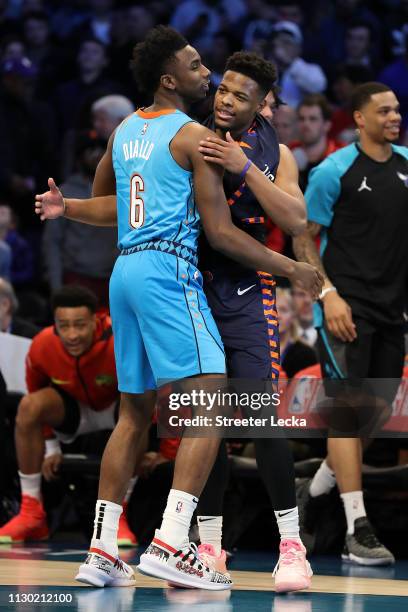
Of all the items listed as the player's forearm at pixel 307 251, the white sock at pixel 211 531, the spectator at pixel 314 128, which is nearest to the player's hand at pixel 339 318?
the player's forearm at pixel 307 251

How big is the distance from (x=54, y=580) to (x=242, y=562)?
1428 millimetres

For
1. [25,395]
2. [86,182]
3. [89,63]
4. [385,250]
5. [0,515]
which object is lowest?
[0,515]

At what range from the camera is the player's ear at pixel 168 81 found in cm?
478

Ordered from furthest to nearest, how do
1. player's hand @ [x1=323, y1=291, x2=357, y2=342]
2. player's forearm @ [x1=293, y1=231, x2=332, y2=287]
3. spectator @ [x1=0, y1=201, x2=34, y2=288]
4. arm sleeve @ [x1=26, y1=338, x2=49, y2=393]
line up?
1. spectator @ [x1=0, y1=201, x2=34, y2=288]
2. arm sleeve @ [x1=26, y1=338, x2=49, y2=393]
3. player's forearm @ [x1=293, y1=231, x2=332, y2=287]
4. player's hand @ [x1=323, y1=291, x2=357, y2=342]

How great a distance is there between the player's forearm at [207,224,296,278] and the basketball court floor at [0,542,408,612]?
3.85 feet

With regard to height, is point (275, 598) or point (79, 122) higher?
point (79, 122)

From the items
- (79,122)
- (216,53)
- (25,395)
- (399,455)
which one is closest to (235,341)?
(399,455)

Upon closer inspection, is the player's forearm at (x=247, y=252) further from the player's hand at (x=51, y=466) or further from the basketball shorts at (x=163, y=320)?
the player's hand at (x=51, y=466)

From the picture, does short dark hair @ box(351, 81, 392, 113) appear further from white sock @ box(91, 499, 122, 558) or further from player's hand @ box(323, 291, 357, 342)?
white sock @ box(91, 499, 122, 558)

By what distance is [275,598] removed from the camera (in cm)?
450

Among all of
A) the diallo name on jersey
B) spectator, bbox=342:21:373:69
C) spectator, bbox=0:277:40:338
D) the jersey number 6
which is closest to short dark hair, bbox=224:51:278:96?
the diallo name on jersey

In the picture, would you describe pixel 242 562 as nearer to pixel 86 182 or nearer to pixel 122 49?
pixel 86 182

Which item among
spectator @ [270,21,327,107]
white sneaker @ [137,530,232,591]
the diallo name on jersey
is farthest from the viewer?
spectator @ [270,21,327,107]

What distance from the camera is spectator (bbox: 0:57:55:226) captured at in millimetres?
11219
